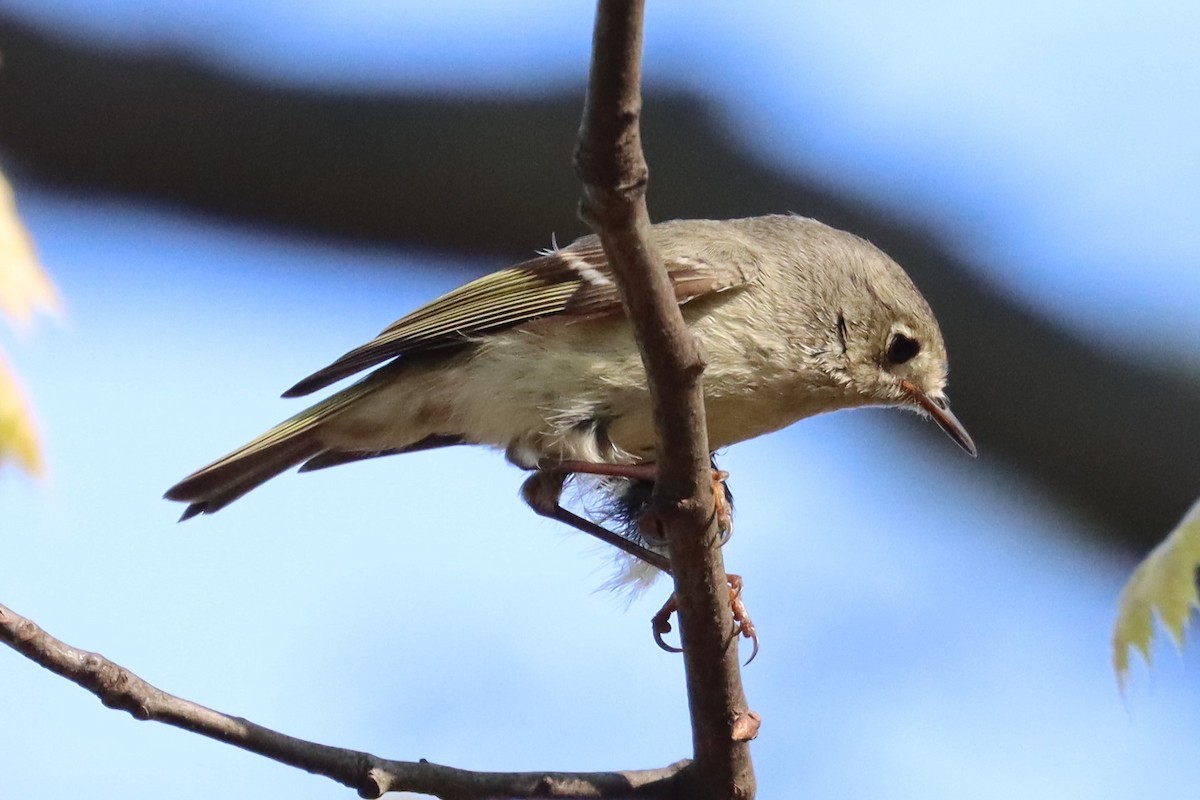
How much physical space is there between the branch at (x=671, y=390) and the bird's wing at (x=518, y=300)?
692 millimetres

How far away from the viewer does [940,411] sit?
2572 millimetres

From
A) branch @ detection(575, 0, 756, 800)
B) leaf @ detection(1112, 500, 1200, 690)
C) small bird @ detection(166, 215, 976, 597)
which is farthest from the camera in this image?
small bird @ detection(166, 215, 976, 597)

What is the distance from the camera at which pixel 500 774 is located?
164 cm

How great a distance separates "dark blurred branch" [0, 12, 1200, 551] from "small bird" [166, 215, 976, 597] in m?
0.39

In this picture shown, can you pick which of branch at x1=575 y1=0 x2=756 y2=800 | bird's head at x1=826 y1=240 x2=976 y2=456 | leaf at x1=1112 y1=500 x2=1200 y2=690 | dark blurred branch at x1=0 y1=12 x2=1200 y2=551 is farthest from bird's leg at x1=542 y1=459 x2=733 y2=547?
dark blurred branch at x1=0 y1=12 x2=1200 y2=551

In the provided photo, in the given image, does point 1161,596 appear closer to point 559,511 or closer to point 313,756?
point 313,756

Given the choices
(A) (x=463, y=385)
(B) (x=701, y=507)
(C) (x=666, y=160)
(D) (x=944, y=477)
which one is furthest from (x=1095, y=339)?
(B) (x=701, y=507)

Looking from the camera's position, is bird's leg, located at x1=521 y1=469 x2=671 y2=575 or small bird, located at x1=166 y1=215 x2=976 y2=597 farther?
bird's leg, located at x1=521 y1=469 x2=671 y2=575

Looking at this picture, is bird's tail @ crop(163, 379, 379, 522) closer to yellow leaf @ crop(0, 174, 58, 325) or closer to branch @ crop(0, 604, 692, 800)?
branch @ crop(0, 604, 692, 800)

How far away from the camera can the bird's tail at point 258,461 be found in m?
2.43

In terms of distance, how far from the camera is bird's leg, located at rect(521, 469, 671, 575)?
2.31 metres

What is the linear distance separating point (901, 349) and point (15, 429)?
1.98 metres

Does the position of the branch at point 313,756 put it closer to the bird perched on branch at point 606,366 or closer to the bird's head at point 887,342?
the bird perched on branch at point 606,366

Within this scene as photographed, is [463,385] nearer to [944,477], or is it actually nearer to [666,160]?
[666,160]
